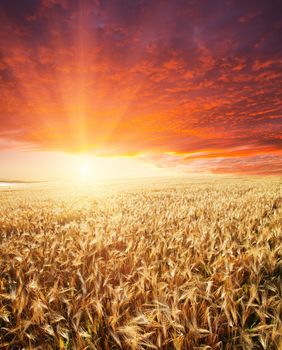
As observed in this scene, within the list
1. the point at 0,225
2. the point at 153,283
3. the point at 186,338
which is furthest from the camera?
the point at 0,225

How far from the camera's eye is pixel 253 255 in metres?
2.94

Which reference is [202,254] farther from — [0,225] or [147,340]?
[0,225]

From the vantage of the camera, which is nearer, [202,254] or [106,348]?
[106,348]

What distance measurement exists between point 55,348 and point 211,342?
117 cm

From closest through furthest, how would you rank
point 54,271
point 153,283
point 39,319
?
point 39,319 < point 153,283 < point 54,271

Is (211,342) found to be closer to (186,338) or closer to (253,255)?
(186,338)

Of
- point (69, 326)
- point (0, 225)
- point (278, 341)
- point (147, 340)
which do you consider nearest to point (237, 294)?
point (278, 341)

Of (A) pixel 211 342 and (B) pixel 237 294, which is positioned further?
(B) pixel 237 294

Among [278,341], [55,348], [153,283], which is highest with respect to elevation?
[153,283]

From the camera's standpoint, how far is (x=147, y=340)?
5.25 ft

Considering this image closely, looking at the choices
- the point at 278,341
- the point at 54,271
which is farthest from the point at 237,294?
the point at 54,271

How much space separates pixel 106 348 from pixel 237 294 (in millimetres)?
1362

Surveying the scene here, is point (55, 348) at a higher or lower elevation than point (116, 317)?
lower

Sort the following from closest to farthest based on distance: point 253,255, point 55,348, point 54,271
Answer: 1. point 55,348
2. point 54,271
3. point 253,255
